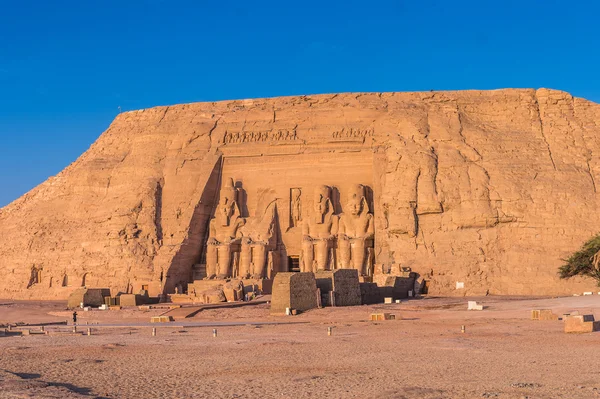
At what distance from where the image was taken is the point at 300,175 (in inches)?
1373

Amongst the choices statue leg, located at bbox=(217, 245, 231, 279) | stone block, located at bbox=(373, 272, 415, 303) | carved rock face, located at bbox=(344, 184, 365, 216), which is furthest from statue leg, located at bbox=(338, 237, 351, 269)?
statue leg, located at bbox=(217, 245, 231, 279)

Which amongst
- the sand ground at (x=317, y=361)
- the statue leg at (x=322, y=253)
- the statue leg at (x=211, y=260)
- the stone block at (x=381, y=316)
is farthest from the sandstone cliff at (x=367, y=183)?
the sand ground at (x=317, y=361)

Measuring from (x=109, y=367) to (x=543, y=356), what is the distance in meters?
6.17

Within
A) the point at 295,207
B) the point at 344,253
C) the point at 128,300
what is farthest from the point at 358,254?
the point at 128,300

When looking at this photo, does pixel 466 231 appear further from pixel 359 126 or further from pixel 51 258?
pixel 51 258

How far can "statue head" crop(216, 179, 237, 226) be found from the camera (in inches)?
1352

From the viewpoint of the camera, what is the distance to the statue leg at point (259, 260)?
32.8 meters

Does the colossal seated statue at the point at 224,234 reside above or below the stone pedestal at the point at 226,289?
above

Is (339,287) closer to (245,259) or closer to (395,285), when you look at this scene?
(395,285)

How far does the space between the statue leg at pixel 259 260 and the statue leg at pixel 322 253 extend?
232 cm

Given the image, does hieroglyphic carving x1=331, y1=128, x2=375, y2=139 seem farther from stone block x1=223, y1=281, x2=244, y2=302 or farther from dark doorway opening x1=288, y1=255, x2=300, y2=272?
stone block x1=223, y1=281, x2=244, y2=302

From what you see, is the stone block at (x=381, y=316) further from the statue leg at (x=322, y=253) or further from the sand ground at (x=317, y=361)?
the statue leg at (x=322, y=253)

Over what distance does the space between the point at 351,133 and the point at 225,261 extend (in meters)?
8.02

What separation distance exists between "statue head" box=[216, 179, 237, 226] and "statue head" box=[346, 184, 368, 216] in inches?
207
